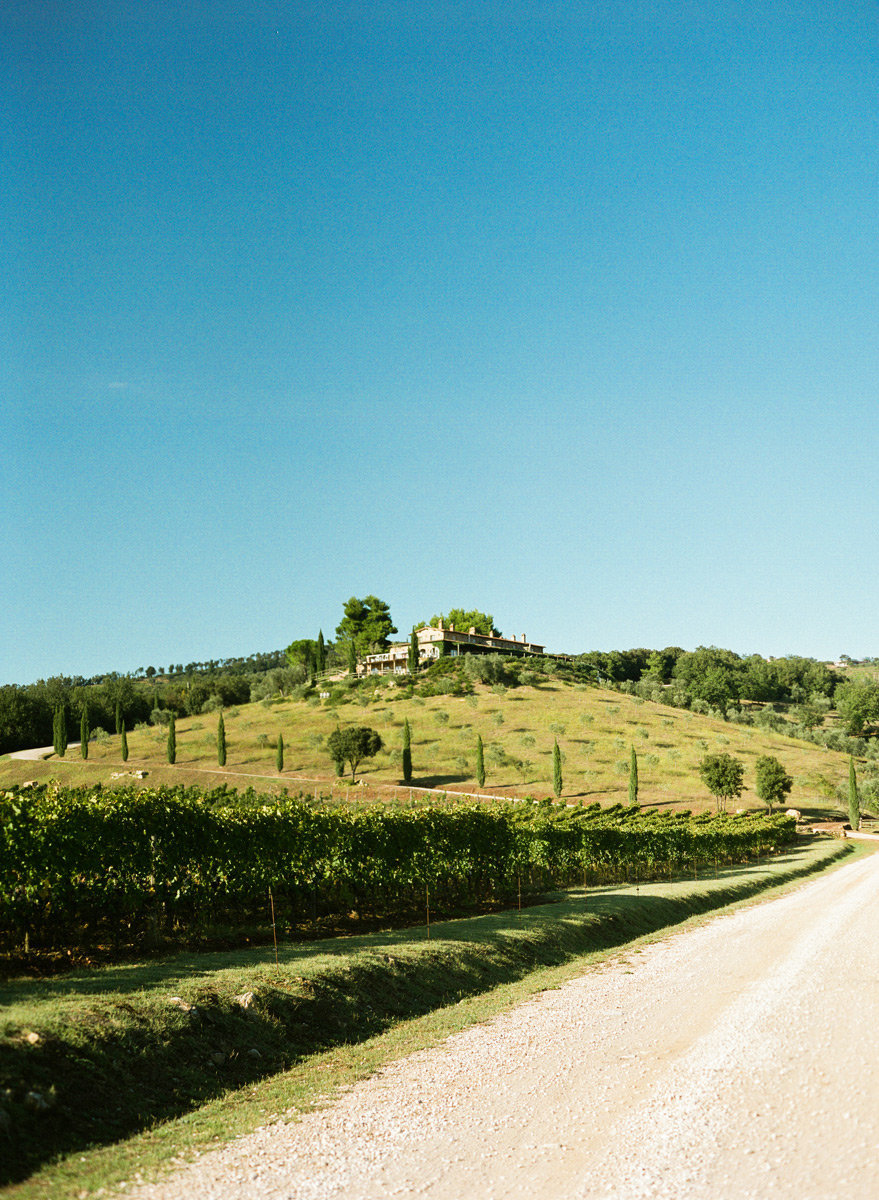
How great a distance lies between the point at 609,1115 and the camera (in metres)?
6.43

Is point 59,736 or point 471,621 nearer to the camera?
point 59,736

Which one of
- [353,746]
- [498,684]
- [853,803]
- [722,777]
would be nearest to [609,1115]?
[722,777]

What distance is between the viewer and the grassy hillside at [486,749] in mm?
62375

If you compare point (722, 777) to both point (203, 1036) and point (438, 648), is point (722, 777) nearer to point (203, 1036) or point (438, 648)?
point (203, 1036)

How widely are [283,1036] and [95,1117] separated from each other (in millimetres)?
2595

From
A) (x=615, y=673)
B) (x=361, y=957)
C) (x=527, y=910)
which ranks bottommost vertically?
(x=527, y=910)

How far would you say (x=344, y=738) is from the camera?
63750mm

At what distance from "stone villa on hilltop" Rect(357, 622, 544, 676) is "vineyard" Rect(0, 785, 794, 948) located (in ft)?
298

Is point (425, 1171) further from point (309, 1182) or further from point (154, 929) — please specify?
point (154, 929)

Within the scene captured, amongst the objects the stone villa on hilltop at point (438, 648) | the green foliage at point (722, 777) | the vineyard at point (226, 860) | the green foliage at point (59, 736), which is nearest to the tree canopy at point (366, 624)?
the stone villa on hilltop at point (438, 648)

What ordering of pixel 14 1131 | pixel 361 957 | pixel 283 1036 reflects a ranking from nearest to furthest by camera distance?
pixel 14 1131
pixel 283 1036
pixel 361 957

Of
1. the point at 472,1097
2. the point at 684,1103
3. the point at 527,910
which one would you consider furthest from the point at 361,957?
the point at 527,910

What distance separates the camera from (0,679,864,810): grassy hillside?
62375 millimetres

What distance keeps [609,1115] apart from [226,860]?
993cm
